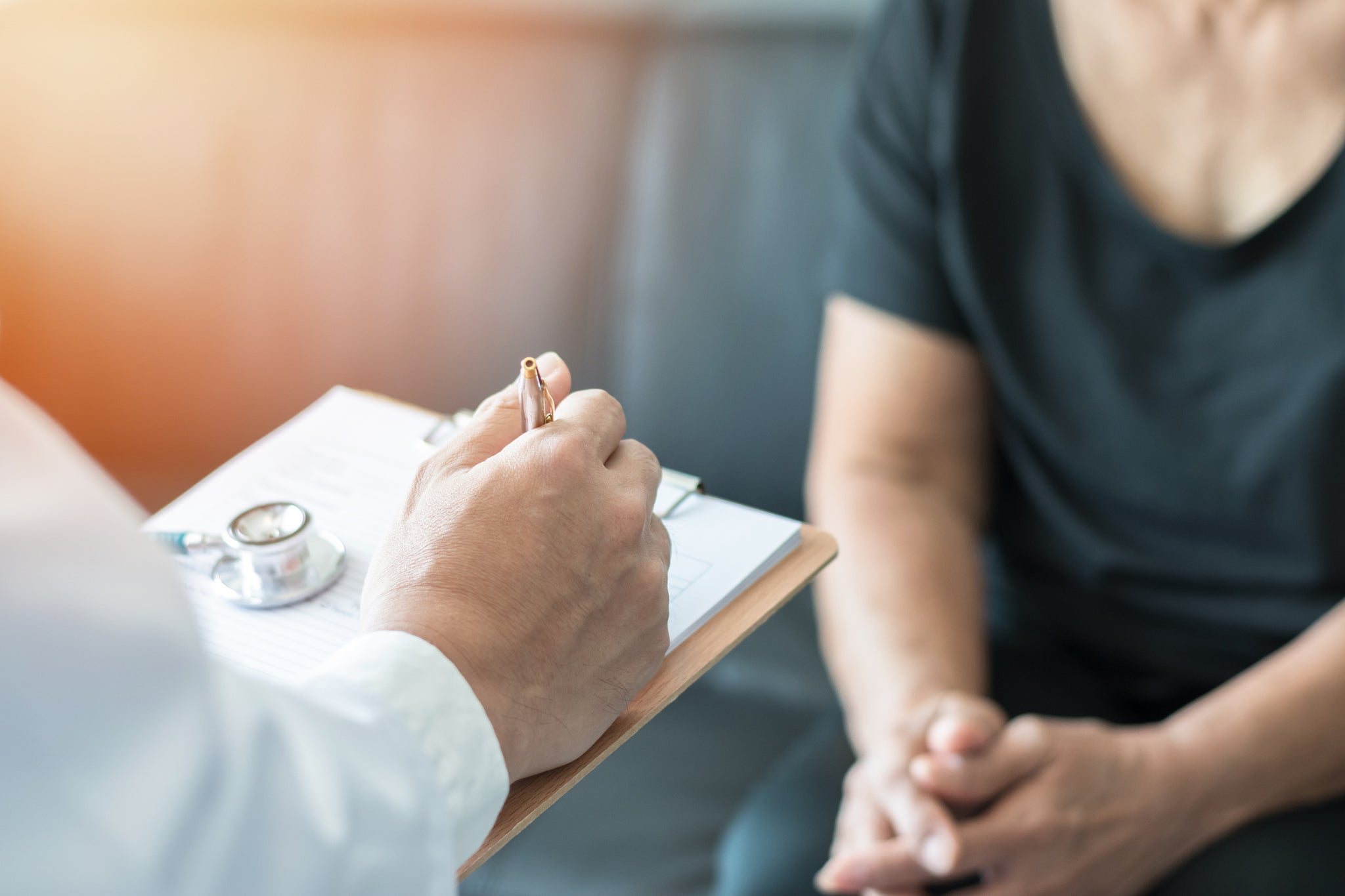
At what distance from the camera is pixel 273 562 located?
0.69 meters

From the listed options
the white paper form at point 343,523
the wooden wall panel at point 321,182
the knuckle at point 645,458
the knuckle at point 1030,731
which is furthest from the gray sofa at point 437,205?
the knuckle at point 645,458

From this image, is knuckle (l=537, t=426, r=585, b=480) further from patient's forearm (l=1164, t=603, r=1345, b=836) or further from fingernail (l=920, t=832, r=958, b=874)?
patient's forearm (l=1164, t=603, r=1345, b=836)

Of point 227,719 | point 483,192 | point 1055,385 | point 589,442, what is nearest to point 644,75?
point 483,192

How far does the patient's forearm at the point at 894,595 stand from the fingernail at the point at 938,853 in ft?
0.43

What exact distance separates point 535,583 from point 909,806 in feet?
1.55

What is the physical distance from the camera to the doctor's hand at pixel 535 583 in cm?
57

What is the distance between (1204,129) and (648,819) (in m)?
0.81

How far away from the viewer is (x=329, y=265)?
1.49 metres

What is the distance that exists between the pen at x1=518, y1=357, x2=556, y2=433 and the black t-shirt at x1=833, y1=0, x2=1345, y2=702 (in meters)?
0.57

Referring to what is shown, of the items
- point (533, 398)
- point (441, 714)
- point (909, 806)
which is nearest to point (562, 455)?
point (533, 398)

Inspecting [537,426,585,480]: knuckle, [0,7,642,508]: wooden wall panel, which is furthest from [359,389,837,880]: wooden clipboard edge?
[0,7,642,508]: wooden wall panel

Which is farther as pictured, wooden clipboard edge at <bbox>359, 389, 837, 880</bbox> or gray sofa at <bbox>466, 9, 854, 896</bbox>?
gray sofa at <bbox>466, 9, 854, 896</bbox>

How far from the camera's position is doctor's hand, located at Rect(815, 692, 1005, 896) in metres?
0.92

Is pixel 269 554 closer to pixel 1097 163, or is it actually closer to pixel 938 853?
pixel 938 853
